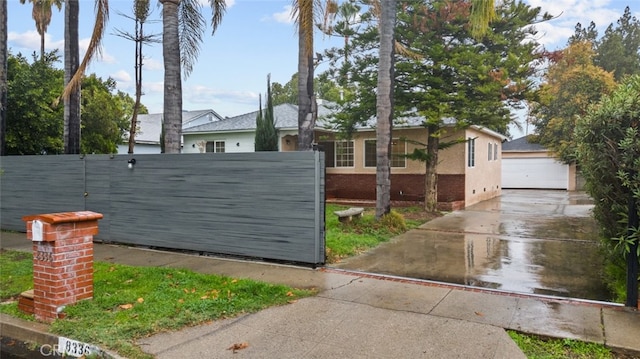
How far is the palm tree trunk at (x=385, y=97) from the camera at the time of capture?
10242 mm

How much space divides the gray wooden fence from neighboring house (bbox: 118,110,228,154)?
1442cm

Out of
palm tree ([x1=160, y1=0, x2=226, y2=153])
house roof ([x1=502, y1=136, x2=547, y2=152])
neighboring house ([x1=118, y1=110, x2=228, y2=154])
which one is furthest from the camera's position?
house roof ([x1=502, y1=136, x2=547, y2=152])

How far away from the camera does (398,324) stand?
4.23 metres

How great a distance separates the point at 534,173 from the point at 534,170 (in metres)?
0.20

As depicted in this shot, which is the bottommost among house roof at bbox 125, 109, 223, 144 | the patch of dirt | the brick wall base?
the patch of dirt

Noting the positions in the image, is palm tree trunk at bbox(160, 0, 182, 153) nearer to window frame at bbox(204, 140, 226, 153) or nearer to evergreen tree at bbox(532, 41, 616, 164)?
window frame at bbox(204, 140, 226, 153)

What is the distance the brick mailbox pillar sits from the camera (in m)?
4.37

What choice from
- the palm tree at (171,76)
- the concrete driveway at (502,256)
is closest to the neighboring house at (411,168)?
the concrete driveway at (502,256)

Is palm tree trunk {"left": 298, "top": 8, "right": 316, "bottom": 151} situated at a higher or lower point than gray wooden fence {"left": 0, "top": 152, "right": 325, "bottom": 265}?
higher

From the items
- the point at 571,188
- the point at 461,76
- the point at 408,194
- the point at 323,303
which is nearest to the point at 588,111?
the point at 323,303

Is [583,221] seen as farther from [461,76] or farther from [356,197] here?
[356,197]

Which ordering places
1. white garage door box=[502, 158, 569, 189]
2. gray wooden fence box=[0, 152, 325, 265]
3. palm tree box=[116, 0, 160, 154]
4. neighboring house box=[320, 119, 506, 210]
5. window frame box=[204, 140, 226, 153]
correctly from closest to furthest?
gray wooden fence box=[0, 152, 325, 265] < neighboring house box=[320, 119, 506, 210] < palm tree box=[116, 0, 160, 154] < window frame box=[204, 140, 226, 153] < white garage door box=[502, 158, 569, 189]

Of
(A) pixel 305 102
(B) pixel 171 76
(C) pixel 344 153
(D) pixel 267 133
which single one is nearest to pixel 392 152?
(C) pixel 344 153

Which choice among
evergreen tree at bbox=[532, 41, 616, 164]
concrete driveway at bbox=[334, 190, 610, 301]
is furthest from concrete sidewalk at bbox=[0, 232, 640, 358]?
evergreen tree at bbox=[532, 41, 616, 164]
